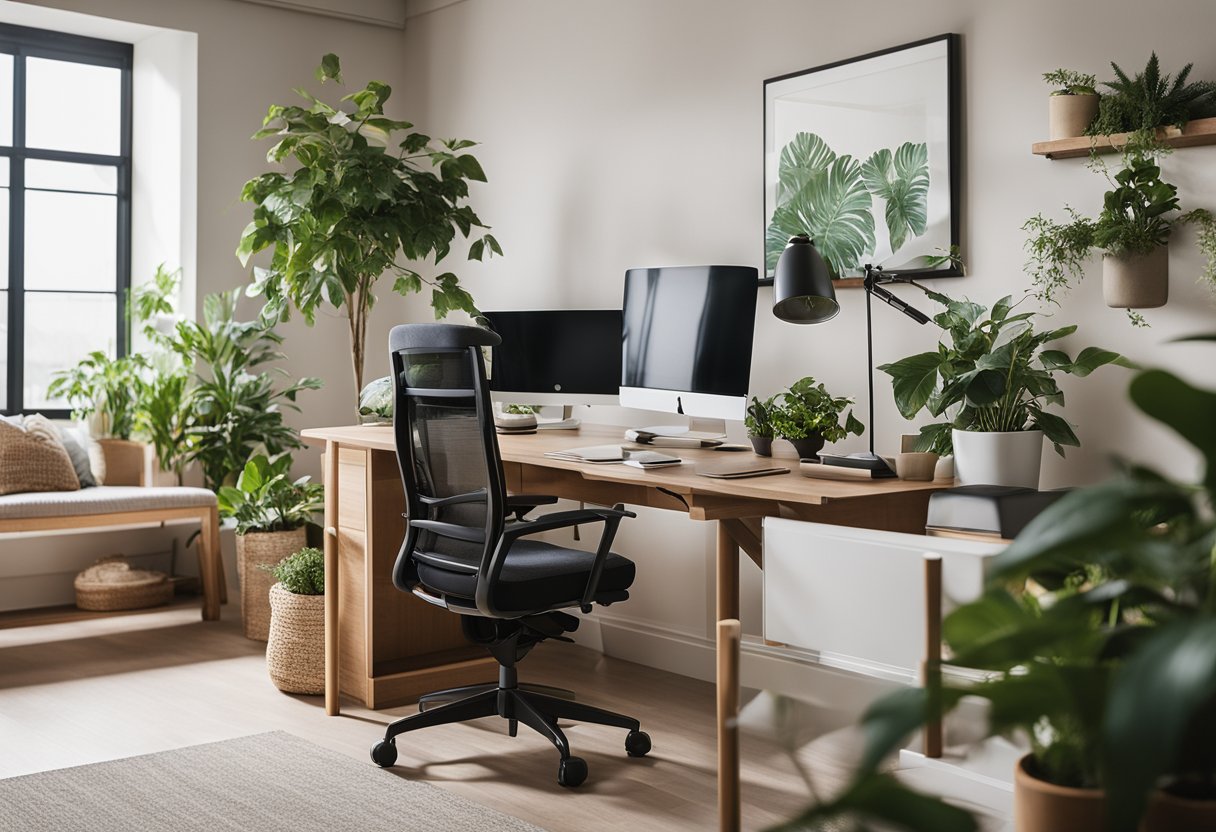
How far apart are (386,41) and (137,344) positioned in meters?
1.85

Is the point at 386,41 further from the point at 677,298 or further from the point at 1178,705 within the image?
the point at 1178,705

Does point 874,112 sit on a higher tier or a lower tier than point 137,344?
higher

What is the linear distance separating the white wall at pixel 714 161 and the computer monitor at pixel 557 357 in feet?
1.20

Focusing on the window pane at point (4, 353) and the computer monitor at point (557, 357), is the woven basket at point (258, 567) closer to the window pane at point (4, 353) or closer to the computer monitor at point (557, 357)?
the computer monitor at point (557, 357)

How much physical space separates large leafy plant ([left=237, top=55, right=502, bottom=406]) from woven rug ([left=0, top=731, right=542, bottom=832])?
1.83 metres

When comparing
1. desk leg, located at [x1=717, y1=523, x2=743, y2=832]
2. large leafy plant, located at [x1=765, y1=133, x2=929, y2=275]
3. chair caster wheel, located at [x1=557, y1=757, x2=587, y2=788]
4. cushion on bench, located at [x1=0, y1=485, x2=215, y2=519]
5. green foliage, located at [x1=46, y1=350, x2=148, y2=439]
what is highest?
large leafy plant, located at [x1=765, y1=133, x2=929, y2=275]

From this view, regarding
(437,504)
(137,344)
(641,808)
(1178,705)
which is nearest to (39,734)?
(437,504)

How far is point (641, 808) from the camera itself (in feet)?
9.50

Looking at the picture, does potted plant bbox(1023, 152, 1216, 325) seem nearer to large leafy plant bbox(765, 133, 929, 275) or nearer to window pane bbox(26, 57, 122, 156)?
large leafy plant bbox(765, 133, 929, 275)

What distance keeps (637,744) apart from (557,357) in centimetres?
141

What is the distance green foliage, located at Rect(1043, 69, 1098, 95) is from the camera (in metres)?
2.93

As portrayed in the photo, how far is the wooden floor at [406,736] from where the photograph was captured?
9.68 ft

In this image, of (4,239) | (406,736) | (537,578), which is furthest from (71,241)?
(537,578)

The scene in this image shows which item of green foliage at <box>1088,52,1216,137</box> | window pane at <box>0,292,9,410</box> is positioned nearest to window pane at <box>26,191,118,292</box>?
window pane at <box>0,292,9,410</box>
